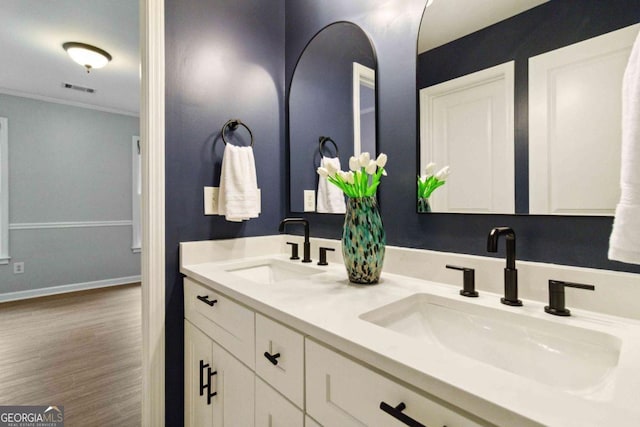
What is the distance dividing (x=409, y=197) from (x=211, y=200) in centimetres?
88

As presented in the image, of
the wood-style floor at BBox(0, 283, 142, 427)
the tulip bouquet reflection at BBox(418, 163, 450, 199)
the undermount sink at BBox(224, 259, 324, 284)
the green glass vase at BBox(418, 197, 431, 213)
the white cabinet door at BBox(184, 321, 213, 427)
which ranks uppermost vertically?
the tulip bouquet reflection at BBox(418, 163, 450, 199)

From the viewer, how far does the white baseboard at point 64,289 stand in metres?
3.48

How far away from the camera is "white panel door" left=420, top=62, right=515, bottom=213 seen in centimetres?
89

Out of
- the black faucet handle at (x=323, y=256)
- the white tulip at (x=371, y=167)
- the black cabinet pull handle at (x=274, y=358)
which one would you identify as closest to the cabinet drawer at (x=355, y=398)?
the black cabinet pull handle at (x=274, y=358)

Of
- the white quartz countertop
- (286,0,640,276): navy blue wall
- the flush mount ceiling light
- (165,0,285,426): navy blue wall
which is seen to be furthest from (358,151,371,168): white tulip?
the flush mount ceiling light

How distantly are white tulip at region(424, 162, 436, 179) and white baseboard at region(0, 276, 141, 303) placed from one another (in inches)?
180

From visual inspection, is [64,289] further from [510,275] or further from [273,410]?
[510,275]

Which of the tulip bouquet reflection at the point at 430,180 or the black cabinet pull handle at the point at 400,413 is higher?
the tulip bouquet reflection at the point at 430,180

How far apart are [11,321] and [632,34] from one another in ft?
14.6

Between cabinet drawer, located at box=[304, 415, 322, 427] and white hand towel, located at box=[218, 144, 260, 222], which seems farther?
white hand towel, located at box=[218, 144, 260, 222]

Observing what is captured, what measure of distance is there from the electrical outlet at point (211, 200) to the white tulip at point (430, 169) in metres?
0.92

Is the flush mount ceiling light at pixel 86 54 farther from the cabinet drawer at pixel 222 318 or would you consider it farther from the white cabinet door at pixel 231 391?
the white cabinet door at pixel 231 391

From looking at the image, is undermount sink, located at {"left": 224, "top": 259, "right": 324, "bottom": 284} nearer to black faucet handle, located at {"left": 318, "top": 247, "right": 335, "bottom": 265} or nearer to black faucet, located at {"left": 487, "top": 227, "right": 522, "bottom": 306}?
black faucet handle, located at {"left": 318, "top": 247, "right": 335, "bottom": 265}

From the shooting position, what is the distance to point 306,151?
1.56 meters
